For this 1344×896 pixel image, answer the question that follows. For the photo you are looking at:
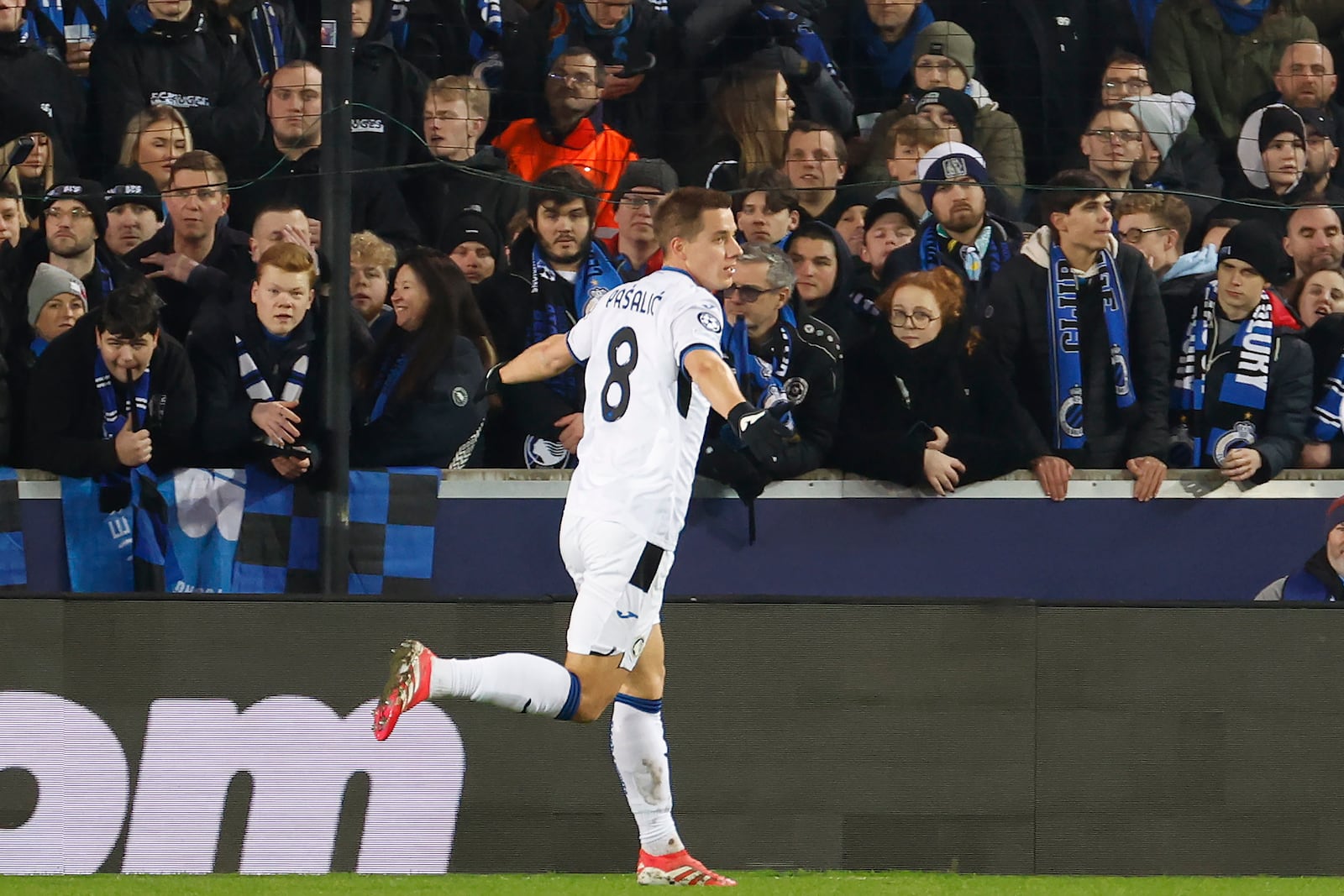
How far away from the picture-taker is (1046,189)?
6211 mm

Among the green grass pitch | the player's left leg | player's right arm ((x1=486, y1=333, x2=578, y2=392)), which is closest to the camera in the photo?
the green grass pitch

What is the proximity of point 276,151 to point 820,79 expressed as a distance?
202 cm

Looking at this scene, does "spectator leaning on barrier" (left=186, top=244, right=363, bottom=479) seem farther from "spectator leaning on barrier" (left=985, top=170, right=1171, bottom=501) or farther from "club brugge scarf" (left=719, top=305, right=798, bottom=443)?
"spectator leaning on barrier" (left=985, top=170, right=1171, bottom=501)

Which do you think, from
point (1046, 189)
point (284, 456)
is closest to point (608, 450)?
point (284, 456)

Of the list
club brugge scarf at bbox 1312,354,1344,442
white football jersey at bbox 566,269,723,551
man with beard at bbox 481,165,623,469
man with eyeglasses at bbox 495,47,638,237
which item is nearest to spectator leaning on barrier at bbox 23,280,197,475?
man with beard at bbox 481,165,623,469

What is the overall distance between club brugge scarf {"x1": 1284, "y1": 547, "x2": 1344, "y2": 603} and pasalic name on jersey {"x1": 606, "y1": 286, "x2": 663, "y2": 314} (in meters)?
2.72

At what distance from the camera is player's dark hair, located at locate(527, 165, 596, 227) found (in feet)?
20.0

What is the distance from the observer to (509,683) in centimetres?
412

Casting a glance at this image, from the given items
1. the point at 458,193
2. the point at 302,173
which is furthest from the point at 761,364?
the point at 302,173

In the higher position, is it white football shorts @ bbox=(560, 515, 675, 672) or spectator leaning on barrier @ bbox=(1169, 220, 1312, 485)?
spectator leaning on barrier @ bbox=(1169, 220, 1312, 485)

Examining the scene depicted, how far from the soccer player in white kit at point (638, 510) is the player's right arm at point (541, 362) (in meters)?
0.12

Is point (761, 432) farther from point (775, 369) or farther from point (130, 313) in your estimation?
point (130, 313)

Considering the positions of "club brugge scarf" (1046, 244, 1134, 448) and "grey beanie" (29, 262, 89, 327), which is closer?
"grey beanie" (29, 262, 89, 327)

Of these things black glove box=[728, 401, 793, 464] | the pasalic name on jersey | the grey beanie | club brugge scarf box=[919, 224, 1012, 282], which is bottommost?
black glove box=[728, 401, 793, 464]
